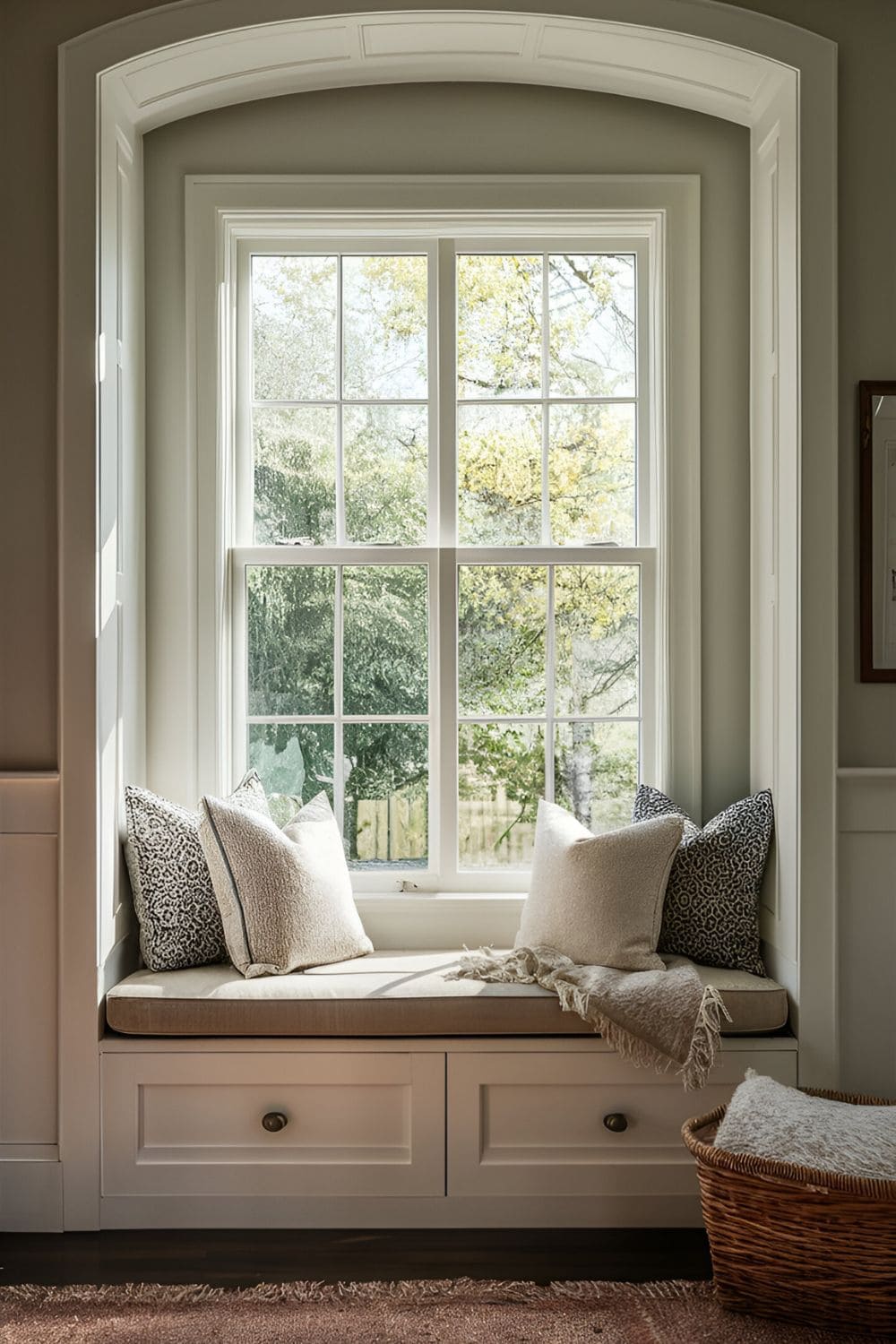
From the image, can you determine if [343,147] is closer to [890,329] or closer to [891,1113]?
[890,329]

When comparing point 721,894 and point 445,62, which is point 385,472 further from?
point 721,894

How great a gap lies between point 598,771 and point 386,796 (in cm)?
63

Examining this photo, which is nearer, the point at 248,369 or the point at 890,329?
the point at 890,329

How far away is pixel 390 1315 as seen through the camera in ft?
6.91

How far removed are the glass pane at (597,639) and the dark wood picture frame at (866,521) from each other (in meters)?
0.68

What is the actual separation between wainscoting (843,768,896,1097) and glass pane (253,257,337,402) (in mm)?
1873

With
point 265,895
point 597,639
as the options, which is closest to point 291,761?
point 265,895

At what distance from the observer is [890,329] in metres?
2.59

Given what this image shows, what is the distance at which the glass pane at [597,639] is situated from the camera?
307 centimetres

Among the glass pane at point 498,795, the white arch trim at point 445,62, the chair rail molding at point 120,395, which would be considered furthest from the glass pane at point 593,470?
the white arch trim at point 445,62

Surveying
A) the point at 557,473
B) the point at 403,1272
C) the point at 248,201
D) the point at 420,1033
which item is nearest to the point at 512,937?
the point at 420,1033

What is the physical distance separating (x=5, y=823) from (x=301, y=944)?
79 cm

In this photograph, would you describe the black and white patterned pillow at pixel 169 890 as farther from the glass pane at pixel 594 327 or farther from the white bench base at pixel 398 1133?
the glass pane at pixel 594 327

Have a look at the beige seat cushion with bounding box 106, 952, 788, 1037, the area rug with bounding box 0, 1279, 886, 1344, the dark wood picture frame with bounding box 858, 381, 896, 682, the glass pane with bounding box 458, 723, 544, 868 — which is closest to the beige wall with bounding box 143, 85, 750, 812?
the dark wood picture frame with bounding box 858, 381, 896, 682
